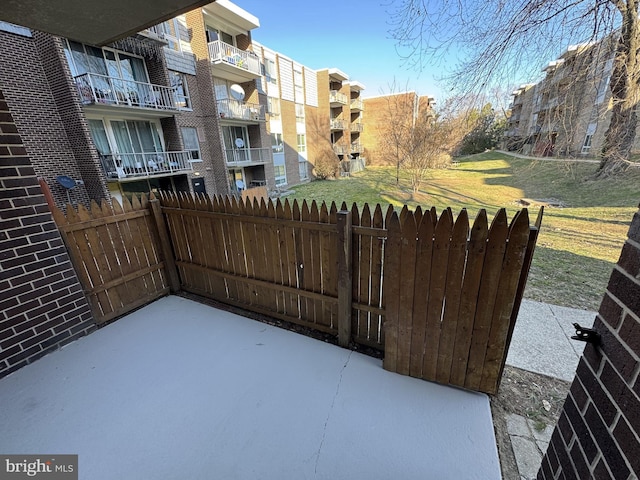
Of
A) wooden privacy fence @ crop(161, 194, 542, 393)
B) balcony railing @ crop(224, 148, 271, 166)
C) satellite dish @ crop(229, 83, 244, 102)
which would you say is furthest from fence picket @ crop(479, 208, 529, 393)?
satellite dish @ crop(229, 83, 244, 102)

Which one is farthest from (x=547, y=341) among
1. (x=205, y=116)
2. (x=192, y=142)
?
(x=205, y=116)

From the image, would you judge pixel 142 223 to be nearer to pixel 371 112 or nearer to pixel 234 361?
pixel 234 361

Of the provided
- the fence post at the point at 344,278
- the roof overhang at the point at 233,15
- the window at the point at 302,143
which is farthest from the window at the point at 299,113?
the fence post at the point at 344,278

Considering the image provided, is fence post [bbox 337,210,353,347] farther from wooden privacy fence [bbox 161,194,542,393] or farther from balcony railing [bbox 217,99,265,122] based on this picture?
balcony railing [bbox 217,99,265,122]

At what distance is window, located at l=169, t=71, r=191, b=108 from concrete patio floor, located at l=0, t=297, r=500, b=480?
1269cm

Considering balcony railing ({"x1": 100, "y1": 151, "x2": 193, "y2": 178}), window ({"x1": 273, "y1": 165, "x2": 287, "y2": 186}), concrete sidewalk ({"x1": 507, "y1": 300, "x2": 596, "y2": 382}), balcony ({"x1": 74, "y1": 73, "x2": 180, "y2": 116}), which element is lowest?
concrete sidewalk ({"x1": 507, "y1": 300, "x2": 596, "y2": 382})

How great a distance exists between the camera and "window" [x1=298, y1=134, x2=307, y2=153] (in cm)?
2305

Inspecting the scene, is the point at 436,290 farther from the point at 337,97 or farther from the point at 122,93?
the point at 337,97

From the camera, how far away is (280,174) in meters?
21.1

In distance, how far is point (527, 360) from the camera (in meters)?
2.59

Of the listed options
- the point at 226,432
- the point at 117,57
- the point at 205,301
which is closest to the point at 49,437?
the point at 226,432

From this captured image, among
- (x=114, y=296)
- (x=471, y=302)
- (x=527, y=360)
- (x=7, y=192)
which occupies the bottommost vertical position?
(x=527, y=360)

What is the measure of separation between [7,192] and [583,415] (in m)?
4.52

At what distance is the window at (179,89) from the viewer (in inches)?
470
